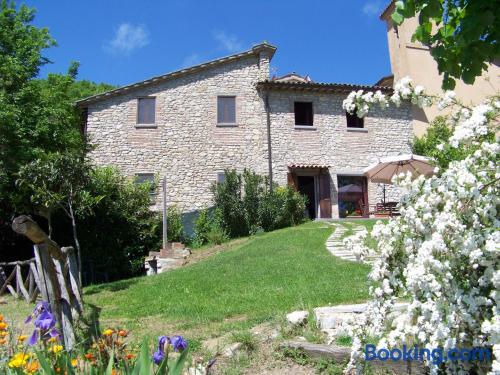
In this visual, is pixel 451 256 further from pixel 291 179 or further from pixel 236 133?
pixel 236 133

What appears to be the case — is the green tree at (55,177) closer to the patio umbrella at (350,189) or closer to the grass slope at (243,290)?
the grass slope at (243,290)

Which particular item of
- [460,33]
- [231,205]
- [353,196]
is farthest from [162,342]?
[353,196]

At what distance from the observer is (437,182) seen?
2094mm

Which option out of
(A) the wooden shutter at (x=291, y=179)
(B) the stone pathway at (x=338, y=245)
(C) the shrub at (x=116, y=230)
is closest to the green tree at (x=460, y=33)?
(B) the stone pathway at (x=338, y=245)

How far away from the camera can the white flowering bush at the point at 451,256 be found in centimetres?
179

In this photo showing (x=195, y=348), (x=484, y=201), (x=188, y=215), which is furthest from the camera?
(x=188, y=215)

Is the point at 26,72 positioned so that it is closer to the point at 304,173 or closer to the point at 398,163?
the point at 304,173

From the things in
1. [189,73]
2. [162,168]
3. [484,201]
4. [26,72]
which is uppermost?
[189,73]

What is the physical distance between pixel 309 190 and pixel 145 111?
731 cm

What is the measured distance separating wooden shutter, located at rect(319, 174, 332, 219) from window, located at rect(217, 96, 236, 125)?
4291 mm

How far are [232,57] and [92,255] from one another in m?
9.42

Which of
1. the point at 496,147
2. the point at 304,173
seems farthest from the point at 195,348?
the point at 304,173

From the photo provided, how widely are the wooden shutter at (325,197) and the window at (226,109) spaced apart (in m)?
4.29

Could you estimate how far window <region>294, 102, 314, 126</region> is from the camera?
58.4ft
